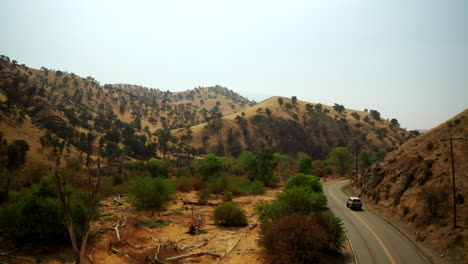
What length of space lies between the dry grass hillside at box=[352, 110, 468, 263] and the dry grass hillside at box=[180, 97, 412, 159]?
82.4 meters

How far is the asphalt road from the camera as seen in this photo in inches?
792

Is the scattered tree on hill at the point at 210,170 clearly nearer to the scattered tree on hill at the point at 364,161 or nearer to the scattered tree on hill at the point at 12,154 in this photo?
the scattered tree on hill at the point at 12,154

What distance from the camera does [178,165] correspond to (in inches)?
3482

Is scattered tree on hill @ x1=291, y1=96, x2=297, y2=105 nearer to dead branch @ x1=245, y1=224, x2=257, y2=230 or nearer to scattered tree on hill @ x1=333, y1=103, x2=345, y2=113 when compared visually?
scattered tree on hill @ x1=333, y1=103, x2=345, y2=113

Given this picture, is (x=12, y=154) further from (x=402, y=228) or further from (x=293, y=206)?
(x=402, y=228)

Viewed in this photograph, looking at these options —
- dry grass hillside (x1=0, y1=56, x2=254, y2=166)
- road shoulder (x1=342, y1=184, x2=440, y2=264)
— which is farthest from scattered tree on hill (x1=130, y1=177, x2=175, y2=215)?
dry grass hillside (x1=0, y1=56, x2=254, y2=166)

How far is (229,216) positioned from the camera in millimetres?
30219

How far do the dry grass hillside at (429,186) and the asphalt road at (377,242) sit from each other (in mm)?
2419

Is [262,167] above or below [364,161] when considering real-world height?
below

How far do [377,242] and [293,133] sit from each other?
119772 mm

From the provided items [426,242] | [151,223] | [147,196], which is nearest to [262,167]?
[147,196]

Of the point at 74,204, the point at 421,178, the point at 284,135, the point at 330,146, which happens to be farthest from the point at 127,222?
the point at 330,146

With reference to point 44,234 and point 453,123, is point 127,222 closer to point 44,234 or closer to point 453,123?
point 44,234

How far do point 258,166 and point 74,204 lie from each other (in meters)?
47.9
